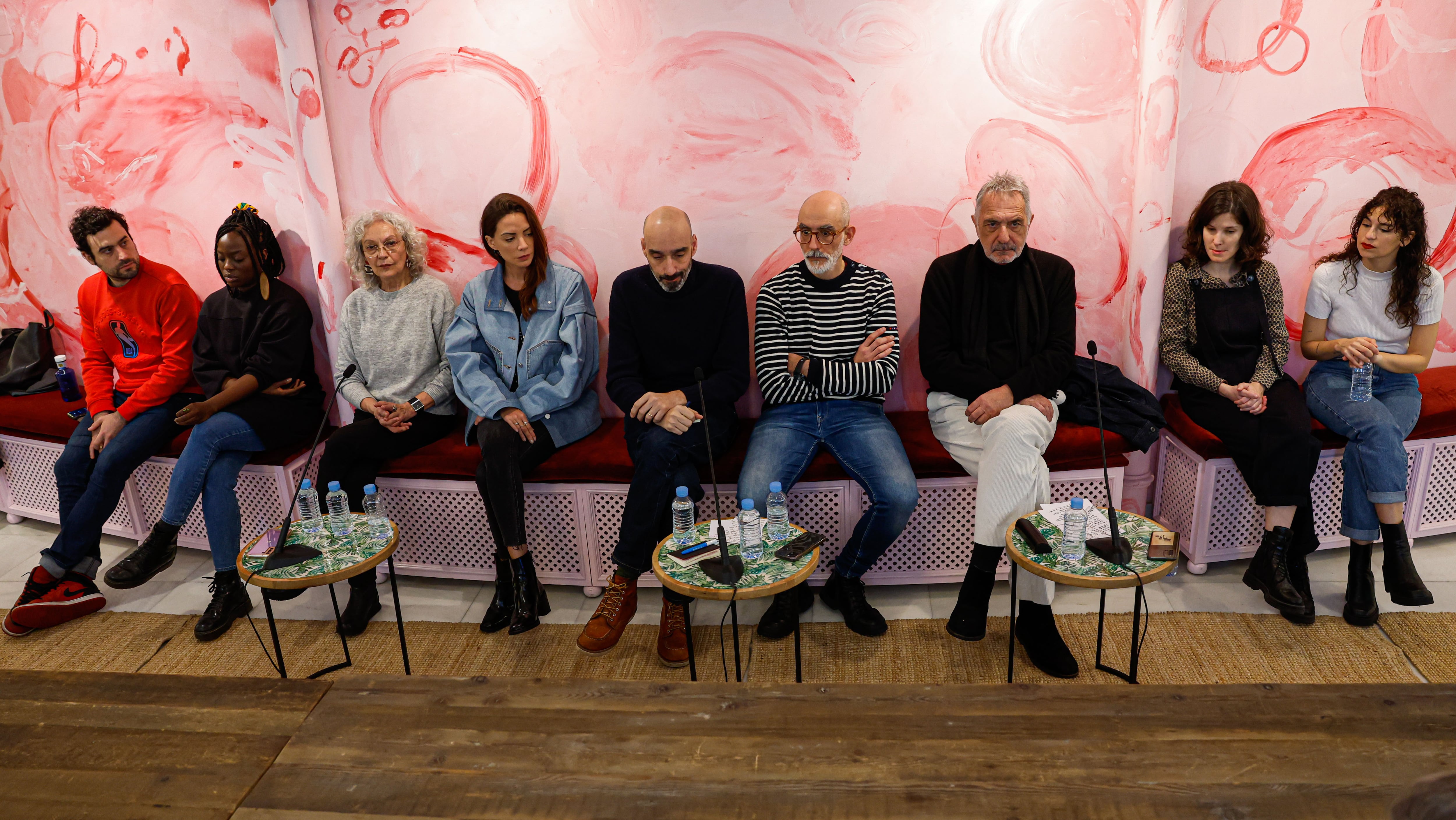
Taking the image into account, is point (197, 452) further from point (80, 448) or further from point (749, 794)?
point (749, 794)

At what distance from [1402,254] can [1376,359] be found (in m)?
0.39

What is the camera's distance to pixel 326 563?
94.6 inches

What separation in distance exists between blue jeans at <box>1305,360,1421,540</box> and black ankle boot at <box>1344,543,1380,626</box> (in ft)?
0.25

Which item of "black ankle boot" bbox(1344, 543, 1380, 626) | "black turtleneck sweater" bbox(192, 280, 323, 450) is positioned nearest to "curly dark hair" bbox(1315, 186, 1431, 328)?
"black ankle boot" bbox(1344, 543, 1380, 626)

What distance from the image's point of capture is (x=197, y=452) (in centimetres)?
316

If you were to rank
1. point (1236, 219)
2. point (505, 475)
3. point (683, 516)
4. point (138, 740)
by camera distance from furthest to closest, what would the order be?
point (1236, 219) → point (505, 475) → point (683, 516) → point (138, 740)

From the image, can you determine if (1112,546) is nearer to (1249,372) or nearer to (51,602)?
(1249,372)

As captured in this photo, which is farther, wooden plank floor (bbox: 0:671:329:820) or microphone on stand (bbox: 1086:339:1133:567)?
microphone on stand (bbox: 1086:339:1133:567)

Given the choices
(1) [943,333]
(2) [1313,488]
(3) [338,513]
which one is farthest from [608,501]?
(2) [1313,488]

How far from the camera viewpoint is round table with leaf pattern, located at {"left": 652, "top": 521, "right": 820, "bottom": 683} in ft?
6.93

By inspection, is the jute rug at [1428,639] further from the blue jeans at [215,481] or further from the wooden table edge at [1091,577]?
the blue jeans at [215,481]

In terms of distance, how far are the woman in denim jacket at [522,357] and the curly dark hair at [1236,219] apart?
7.55ft

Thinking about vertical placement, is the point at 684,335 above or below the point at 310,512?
above

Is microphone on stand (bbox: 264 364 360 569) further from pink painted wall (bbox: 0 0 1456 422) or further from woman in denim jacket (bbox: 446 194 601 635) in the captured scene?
pink painted wall (bbox: 0 0 1456 422)
